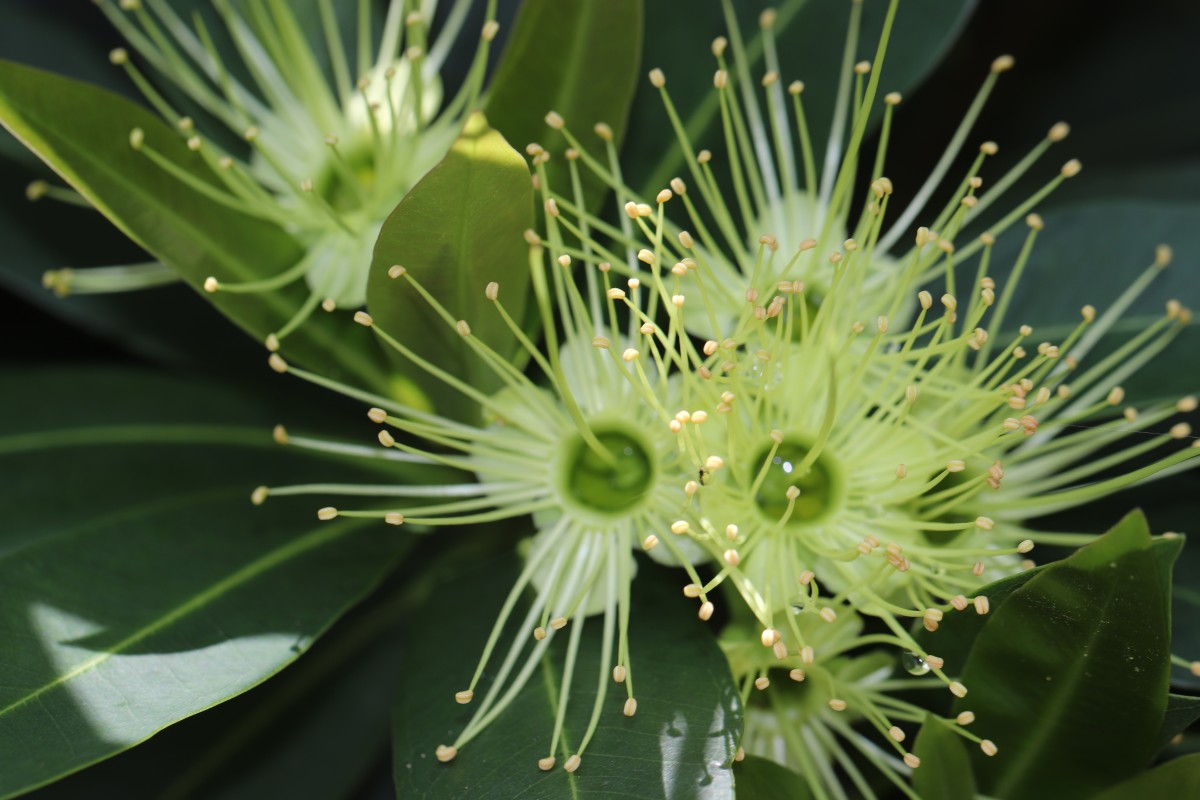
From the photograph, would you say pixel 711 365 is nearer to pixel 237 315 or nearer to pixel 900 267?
pixel 900 267

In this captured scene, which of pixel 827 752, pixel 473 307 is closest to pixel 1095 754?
pixel 827 752

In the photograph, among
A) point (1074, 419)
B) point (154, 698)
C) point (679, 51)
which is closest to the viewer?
point (154, 698)

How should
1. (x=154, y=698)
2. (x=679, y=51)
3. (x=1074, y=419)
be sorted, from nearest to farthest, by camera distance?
(x=154, y=698)
(x=1074, y=419)
(x=679, y=51)

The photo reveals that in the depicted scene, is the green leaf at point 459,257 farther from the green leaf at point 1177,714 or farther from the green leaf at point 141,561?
the green leaf at point 1177,714

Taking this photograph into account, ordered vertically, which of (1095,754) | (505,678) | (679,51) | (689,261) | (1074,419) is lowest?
(1095,754)

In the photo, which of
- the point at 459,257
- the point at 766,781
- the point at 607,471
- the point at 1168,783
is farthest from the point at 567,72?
the point at 1168,783

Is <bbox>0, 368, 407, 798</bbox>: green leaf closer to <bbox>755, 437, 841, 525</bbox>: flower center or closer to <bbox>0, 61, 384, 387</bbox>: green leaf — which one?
<bbox>0, 61, 384, 387</bbox>: green leaf

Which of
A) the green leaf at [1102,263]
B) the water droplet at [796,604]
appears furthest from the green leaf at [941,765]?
the green leaf at [1102,263]

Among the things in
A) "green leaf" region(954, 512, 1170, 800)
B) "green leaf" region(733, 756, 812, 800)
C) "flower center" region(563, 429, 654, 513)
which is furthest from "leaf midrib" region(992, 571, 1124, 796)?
"flower center" region(563, 429, 654, 513)
